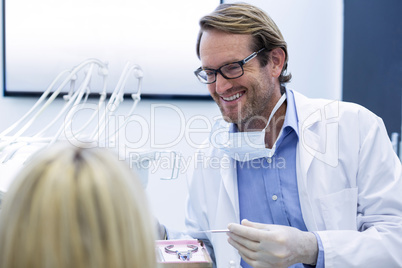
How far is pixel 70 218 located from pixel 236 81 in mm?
1041

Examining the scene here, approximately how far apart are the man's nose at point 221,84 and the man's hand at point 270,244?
49 centimetres

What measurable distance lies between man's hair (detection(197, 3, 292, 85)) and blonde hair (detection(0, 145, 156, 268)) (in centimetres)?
103

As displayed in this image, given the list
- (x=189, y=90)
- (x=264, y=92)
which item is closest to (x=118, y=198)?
(x=264, y=92)

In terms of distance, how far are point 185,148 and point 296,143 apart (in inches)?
28.1

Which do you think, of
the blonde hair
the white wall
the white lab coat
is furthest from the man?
the blonde hair

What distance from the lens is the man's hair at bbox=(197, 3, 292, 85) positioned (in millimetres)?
1397

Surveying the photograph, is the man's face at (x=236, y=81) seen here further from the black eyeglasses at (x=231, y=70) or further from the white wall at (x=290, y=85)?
the white wall at (x=290, y=85)

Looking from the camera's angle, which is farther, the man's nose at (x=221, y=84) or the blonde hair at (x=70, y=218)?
the man's nose at (x=221, y=84)

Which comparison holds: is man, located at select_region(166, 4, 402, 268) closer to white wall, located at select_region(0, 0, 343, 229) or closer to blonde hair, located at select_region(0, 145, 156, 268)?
white wall, located at select_region(0, 0, 343, 229)

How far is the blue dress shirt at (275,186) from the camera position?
132 cm

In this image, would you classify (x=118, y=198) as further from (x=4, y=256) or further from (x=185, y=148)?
(x=185, y=148)

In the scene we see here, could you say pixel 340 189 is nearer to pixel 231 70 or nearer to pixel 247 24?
pixel 231 70

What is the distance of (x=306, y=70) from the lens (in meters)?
2.05

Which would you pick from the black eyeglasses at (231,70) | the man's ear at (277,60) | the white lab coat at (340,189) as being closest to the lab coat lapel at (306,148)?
the white lab coat at (340,189)
